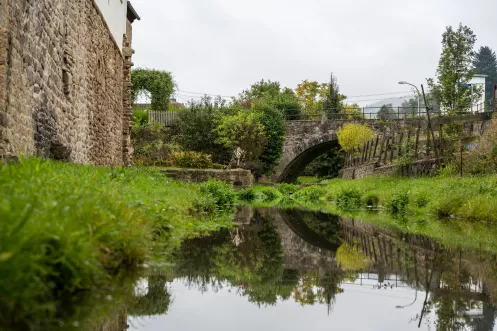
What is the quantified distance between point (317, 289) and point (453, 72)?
135 feet

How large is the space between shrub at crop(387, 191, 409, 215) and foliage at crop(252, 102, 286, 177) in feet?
74.0

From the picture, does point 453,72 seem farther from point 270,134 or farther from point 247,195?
point 247,195

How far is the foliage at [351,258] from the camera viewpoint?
4.85 meters

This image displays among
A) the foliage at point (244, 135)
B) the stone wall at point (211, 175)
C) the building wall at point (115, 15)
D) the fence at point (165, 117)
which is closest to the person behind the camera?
the building wall at point (115, 15)

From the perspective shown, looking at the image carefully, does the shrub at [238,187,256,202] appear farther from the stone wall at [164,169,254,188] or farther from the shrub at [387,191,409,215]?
the shrub at [387,191,409,215]

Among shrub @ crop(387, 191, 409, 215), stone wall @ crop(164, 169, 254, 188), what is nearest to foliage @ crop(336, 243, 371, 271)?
shrub @ crop(387, 191, 409, 215)

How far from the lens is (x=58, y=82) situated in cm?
1076

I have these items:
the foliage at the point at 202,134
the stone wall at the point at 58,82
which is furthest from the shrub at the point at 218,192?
the foliage at the point at 202,134

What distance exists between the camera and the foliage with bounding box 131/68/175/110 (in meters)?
43.0

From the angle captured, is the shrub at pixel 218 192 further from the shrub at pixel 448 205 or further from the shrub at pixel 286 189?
the shrub at pixel 286 189

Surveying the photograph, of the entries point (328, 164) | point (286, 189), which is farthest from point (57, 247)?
point (328, 164)

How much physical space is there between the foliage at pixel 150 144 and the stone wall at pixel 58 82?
1236 cm

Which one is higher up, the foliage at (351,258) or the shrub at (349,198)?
the foliage at (351,258)

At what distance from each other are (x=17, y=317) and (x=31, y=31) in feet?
23.0
